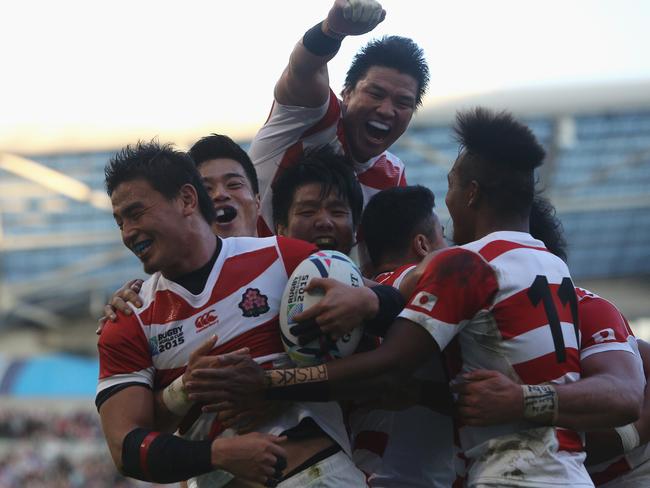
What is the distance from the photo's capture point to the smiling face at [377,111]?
19.5 feet

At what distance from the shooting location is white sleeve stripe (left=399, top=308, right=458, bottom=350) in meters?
4.04

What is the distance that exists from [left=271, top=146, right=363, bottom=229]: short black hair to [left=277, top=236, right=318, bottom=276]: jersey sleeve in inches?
39.0

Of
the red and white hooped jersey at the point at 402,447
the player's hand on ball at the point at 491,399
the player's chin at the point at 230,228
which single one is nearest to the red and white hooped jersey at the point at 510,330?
the player's hand on ball at the point at 491,399

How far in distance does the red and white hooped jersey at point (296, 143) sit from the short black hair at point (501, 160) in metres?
1.43

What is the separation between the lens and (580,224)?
108 ft

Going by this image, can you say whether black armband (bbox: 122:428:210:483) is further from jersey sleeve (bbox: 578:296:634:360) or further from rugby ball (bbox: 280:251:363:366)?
jersey sleeve (bbox: 578:296:634:360)

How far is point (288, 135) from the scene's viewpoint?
605 cm

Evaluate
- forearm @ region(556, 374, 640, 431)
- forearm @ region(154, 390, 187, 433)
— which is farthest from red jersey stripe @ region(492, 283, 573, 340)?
forearm @ region(154, 390, 187, 433)

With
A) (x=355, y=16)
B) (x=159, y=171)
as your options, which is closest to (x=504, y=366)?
(x=159, y=171)

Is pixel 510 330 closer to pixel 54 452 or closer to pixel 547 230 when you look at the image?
pixel 547 230

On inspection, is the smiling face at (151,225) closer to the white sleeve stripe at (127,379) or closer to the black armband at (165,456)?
the white sleeve stripe at (127,379)

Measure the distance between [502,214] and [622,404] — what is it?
853 millimetres

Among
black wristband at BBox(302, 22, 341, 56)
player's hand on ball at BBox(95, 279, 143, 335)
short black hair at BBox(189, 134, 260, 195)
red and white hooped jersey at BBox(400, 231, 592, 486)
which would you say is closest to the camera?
red and white hooped jersey at BBox(400, 231, 592, 486)

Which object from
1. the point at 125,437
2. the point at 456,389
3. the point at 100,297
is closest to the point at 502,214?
the point at 456,389
